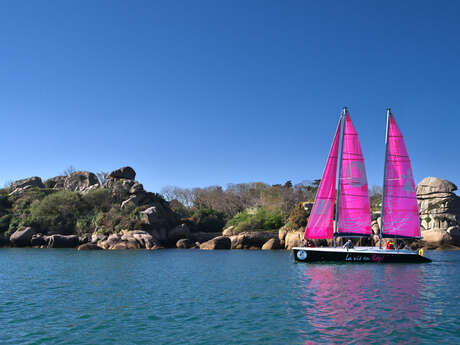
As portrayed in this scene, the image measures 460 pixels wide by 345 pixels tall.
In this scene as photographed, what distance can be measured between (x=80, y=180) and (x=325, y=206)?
189 feet

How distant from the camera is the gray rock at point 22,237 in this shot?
209 ft

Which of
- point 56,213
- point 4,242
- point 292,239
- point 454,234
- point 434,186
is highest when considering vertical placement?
point 434,186

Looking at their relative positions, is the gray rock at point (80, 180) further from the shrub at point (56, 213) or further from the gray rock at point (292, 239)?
the gray rock at point (292, 239)

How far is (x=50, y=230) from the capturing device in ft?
221

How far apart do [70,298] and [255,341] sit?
33.7ft

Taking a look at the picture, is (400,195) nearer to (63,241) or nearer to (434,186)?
(434,186)

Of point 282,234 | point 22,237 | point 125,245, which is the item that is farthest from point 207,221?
point 22,237

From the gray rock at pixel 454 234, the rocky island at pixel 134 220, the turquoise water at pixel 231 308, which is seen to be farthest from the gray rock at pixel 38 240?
the gray rock at pixel 454 234

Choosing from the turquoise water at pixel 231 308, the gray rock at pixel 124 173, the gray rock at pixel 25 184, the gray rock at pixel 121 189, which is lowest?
the turquoise water at pixel 231 308

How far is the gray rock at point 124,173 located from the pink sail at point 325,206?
46.1m

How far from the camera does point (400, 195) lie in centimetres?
3484

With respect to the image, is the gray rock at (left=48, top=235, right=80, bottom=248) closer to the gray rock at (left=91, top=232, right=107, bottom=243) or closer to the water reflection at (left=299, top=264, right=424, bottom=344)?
the gray rock at (left=91, top=232, right=107, bottom=243)

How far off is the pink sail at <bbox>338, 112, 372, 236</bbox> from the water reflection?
24.1ft

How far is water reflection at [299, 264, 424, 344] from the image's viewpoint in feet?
39.7
